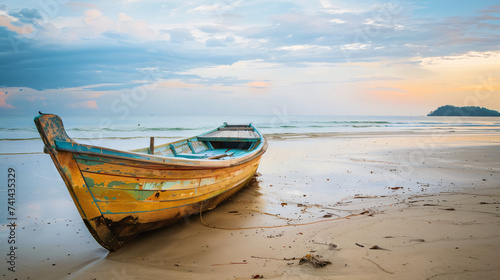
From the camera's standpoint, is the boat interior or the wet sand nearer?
the wet sand

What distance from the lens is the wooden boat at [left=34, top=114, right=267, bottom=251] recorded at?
350 centimetres

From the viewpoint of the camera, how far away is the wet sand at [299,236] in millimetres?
3475

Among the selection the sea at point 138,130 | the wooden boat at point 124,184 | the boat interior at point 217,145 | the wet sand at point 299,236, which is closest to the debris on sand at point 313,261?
the wet sand at point 299,236

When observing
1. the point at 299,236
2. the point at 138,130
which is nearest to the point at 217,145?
the point at 299,236

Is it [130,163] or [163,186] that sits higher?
[130,163]

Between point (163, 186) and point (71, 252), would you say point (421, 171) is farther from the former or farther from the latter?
point (71, 252)

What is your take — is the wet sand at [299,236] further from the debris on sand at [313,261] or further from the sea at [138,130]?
the sea at [138,130]

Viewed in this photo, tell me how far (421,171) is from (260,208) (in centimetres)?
628

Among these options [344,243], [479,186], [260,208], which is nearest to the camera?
[344,243]

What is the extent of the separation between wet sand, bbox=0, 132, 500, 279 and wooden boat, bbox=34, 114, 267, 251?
372 millimetres

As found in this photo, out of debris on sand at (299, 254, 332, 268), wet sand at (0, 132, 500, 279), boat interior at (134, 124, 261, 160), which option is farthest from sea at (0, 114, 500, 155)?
debris on sand at (299, 254, 332, 268)

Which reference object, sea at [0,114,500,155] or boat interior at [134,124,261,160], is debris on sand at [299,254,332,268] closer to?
boat interior at [134,124,261,160]

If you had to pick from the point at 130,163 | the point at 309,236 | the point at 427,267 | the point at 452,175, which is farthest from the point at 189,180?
the point at 452,175

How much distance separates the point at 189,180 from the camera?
4.75m
